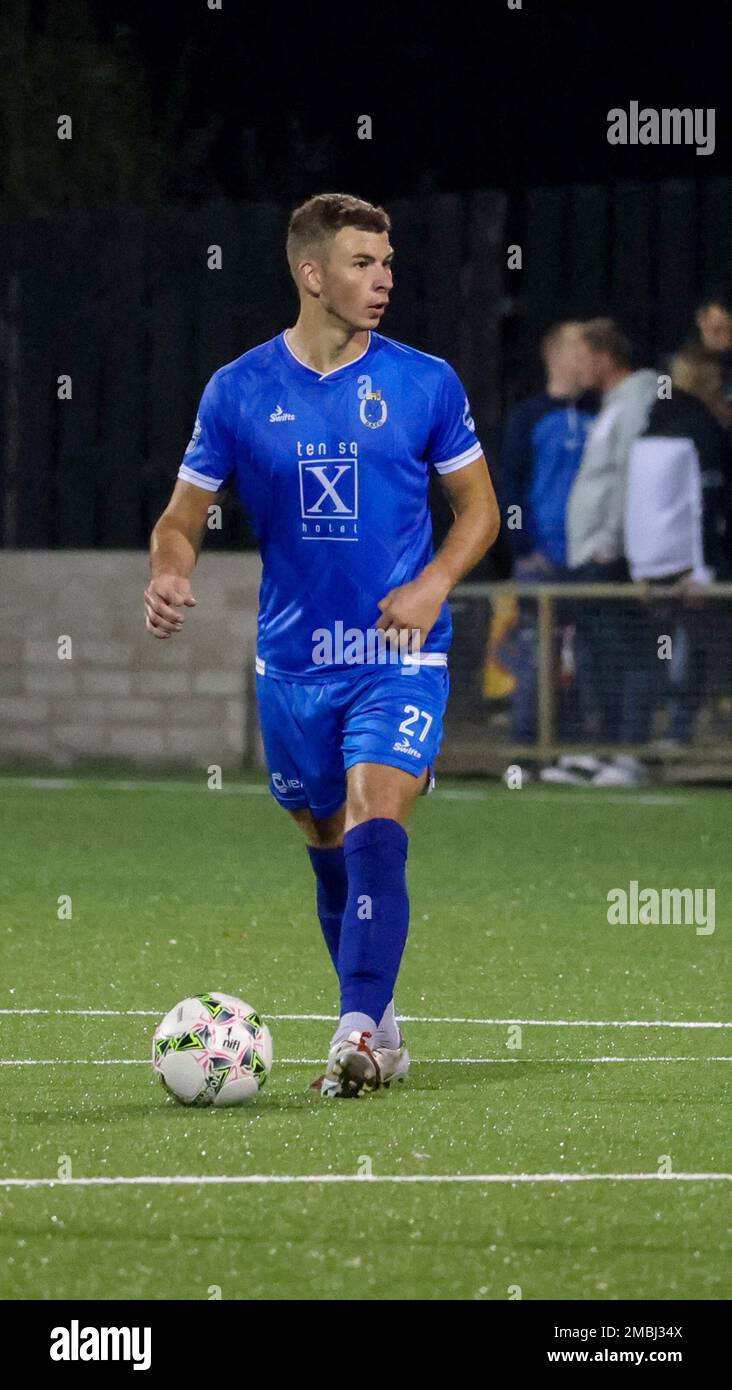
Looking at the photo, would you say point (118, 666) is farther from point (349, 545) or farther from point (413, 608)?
point (413, 608)

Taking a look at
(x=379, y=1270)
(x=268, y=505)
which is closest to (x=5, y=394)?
(x=268, y=505)

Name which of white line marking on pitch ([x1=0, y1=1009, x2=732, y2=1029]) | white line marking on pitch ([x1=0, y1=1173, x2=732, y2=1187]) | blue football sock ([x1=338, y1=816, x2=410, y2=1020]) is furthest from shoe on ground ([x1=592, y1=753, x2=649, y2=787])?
white line marking on pitch ([x1=0, y1=1173, x2=732, y2=1187])

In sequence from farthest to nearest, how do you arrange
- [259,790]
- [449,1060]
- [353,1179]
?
[259,790] < [449,1060] < [353,1179]

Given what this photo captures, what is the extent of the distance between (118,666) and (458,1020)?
10000 millimetres

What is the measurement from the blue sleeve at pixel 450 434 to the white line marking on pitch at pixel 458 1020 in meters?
1.83

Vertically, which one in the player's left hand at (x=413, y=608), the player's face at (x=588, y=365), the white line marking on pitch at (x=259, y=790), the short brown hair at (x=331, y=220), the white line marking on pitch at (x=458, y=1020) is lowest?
the white line marking on pitch at (x=458, y=1020)

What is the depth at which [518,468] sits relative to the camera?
1742 centimetres

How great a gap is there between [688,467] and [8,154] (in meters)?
7.57

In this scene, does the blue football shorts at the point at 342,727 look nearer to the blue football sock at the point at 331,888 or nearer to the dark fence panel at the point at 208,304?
the blue football sock at the point at 331,888

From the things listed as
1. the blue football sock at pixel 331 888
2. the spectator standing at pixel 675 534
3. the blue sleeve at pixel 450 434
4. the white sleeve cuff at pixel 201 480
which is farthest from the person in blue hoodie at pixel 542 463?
the white sleeve cuff at pixel 201 480

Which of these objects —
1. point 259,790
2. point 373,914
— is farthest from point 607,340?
point 373,914

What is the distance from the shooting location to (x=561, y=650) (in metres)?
17.2

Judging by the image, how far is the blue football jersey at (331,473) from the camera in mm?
8070

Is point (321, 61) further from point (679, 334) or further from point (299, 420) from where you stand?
point (299, 420)
